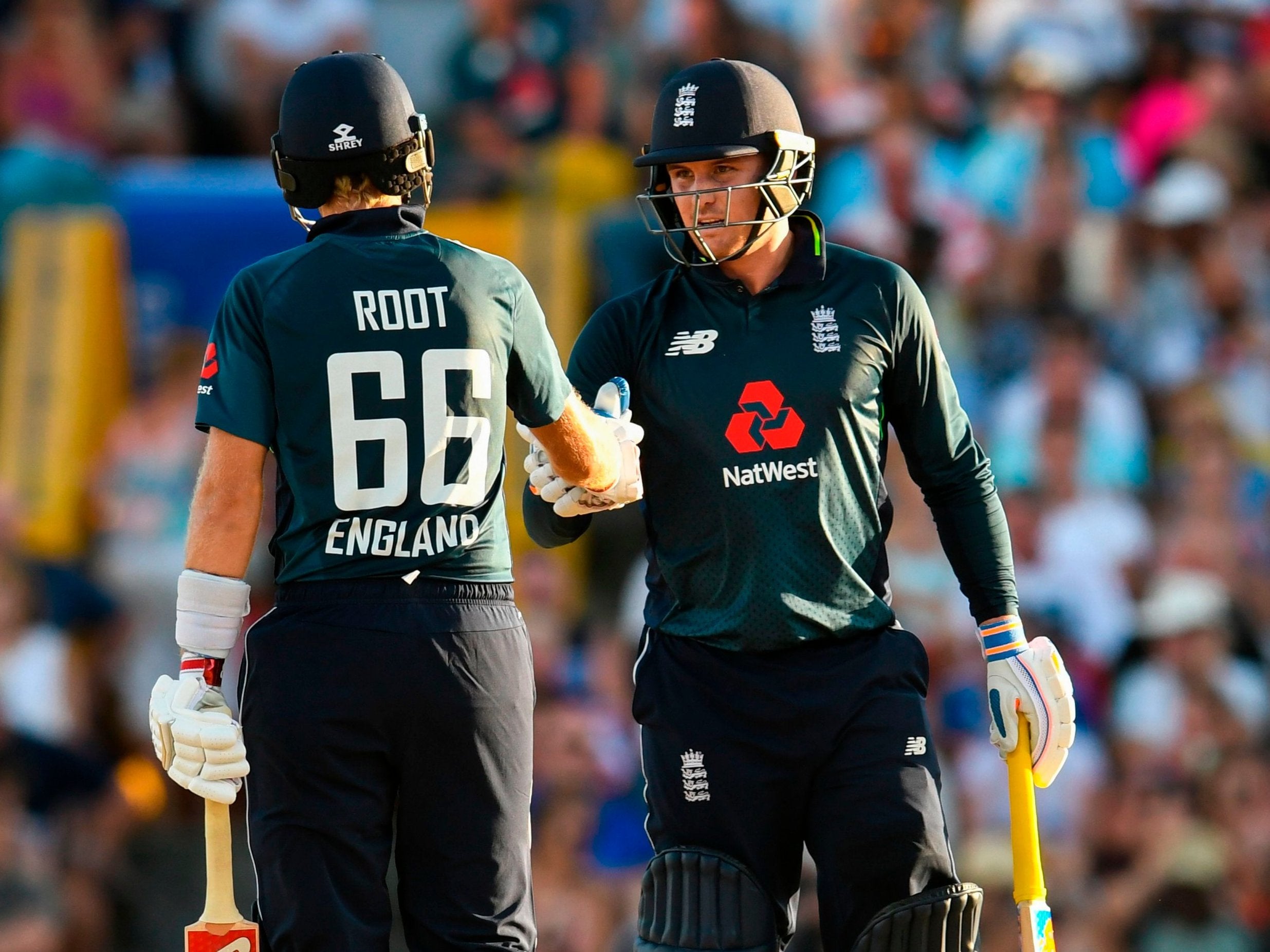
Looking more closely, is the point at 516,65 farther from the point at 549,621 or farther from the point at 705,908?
the point at 705,908

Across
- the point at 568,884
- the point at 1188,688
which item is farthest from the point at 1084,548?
the point at 568,884

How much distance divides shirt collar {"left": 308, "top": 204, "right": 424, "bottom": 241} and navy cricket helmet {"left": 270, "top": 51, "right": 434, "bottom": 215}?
65 mm

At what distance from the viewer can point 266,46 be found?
11.5m

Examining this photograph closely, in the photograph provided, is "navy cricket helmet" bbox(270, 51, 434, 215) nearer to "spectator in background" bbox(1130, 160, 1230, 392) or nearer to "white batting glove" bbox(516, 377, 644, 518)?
"white batting glove" bbox(516, 377, 644, 518)

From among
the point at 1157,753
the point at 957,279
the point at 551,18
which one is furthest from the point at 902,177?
the point at 1157,753

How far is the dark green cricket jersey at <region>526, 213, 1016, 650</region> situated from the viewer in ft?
16.1

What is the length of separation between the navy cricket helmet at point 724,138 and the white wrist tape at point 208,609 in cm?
140

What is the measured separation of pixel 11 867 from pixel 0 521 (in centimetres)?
161

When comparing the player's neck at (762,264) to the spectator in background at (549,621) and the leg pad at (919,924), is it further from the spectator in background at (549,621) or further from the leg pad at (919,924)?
the spectator in background at (549,621)

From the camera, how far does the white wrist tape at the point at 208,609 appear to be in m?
4.39

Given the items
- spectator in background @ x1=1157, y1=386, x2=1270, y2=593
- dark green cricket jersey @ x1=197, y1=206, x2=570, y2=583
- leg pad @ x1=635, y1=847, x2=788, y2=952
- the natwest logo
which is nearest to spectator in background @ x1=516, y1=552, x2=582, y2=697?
spectator in background @ x1=1157, y1=386, x2=1270, y2=593

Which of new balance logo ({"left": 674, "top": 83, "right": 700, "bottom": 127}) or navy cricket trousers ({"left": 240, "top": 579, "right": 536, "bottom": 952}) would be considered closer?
navy cricket trousers ({"left": 240, "top": 579, "right": 536, "bottom": 952})

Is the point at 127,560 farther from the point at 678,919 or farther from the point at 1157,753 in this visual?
the point at 678,919

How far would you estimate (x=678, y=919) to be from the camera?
15.9 ft
